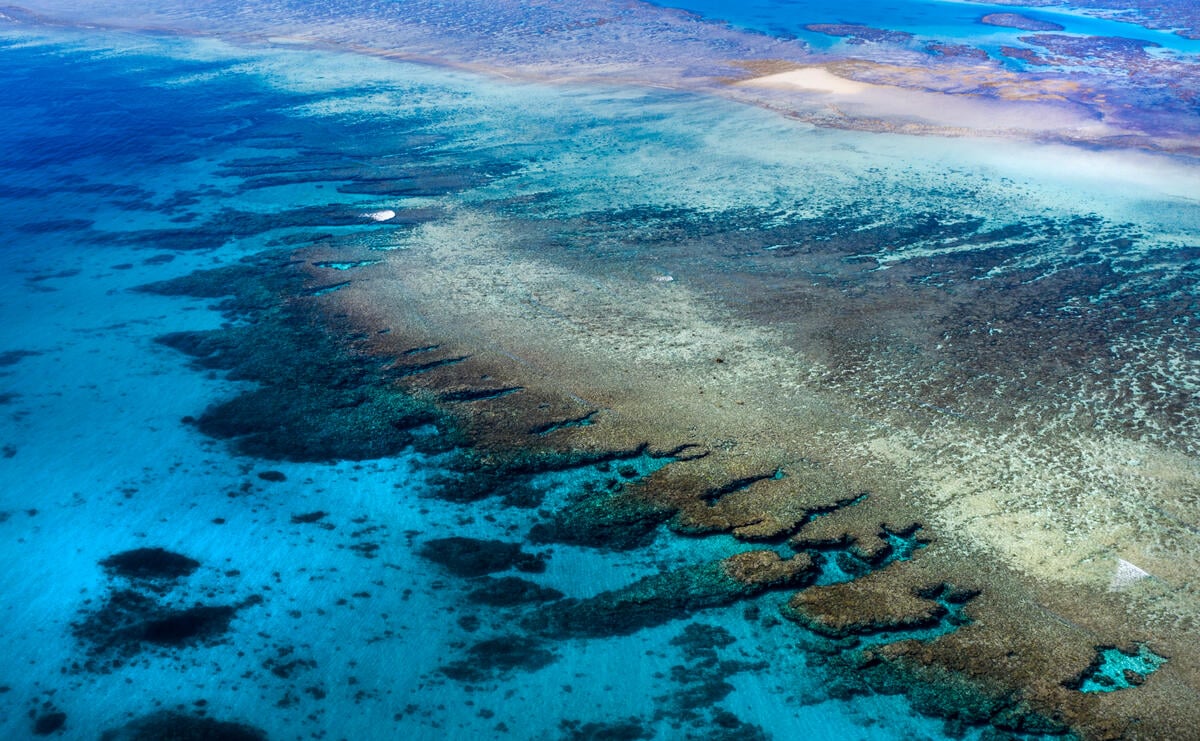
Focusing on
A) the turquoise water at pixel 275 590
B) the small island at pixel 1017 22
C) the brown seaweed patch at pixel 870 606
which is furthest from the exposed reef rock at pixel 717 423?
the small island at pixel 1017 22

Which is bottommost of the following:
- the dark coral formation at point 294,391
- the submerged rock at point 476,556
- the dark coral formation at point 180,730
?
the dark coral formation at point 180,730

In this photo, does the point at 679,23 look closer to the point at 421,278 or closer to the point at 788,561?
the point at 421,278

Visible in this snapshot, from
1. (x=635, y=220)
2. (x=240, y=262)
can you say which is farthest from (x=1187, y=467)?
(x=240, y=262)

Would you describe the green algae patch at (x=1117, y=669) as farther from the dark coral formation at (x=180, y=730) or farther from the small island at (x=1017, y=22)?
the small island at (x=1017, y=22)

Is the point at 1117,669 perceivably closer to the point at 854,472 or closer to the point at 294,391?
the point at 854,472

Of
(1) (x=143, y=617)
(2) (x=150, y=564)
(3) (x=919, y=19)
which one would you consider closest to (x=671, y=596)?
(1) (x=143, y=617)
